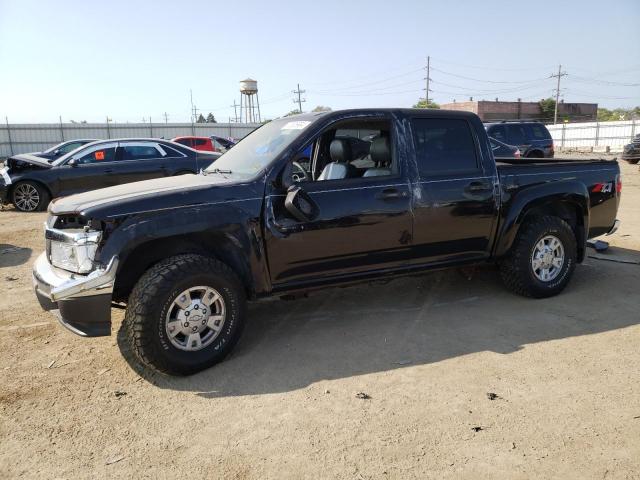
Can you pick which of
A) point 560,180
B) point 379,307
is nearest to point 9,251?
point 379,307

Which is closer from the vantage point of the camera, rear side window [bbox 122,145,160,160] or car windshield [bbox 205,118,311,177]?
car windshield [bbox 205,118,311,177]

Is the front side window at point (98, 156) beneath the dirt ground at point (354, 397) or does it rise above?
above

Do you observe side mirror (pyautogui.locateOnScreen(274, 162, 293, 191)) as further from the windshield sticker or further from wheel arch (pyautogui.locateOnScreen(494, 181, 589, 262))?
wheel arch (pyautogui.locateOnScreen(494, 181, 589, 262))

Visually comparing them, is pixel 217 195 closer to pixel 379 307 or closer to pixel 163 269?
pixel 163 269

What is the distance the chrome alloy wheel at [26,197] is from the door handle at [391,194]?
9.46 meters

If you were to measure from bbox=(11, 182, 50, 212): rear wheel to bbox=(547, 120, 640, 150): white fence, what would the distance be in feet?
126

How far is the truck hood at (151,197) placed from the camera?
3520mm

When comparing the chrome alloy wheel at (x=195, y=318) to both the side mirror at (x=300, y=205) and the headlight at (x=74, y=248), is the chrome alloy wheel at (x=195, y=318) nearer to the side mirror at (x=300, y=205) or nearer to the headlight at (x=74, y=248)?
the headlight at (x=74, y=248)

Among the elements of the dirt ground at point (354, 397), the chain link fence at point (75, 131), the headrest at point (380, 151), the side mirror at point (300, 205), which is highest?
the chain link fence at point (75, 131)

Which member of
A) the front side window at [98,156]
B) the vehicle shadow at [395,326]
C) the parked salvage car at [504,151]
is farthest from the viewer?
the parked salvage car at [504,151]

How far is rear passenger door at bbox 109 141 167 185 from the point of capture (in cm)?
1055

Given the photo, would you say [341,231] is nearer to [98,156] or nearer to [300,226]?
[300,226]

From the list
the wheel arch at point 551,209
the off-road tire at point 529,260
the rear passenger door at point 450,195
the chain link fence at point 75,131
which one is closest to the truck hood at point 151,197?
the rear passenger door at point 450,195

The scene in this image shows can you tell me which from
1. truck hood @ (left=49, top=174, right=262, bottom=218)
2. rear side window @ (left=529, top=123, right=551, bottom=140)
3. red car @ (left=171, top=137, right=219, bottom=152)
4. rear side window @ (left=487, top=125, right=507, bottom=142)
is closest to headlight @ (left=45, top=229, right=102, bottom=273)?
truck hood @ (left=49, top=174, right=262, bottom=218)
